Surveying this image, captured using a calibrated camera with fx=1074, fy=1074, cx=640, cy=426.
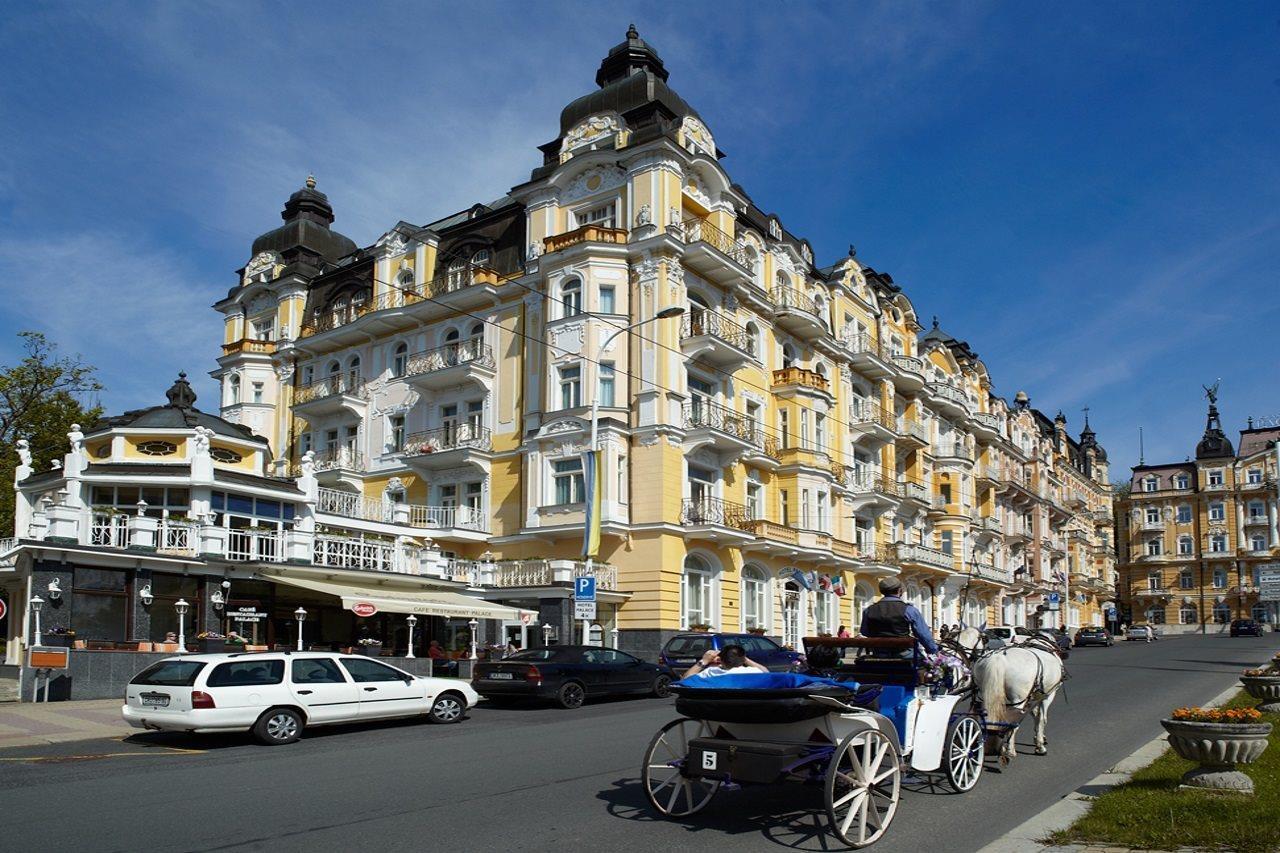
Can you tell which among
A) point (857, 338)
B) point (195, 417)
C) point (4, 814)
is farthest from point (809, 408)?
point (4, 814)

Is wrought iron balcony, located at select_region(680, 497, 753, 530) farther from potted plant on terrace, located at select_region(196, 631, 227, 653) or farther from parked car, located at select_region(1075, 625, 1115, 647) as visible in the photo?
parked car, located at select_region(1075, 625, 1115, 647)

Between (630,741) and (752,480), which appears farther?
(752,480)

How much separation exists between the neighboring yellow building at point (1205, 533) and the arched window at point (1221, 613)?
9 centimetres

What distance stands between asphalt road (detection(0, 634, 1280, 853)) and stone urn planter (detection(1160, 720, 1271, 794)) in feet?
4.38

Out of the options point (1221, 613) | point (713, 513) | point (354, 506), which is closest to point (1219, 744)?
point (713, 513)

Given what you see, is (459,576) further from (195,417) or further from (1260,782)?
(1260,782)

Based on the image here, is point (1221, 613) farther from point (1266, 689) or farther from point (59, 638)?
point (59, 638)

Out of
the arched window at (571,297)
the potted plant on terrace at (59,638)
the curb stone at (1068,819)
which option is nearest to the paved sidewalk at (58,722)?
the potted plant on terrace at (59,638)

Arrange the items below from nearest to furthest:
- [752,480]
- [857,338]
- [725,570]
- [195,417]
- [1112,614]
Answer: [195,417], [725,570], [752,480], [857,338], [1112,614]

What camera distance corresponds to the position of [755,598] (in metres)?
39.5

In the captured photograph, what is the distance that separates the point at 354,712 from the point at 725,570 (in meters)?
21.8

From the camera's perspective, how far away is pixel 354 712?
656 inches

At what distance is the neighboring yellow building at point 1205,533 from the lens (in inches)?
3907

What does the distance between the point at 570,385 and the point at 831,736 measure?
93.6 feet
